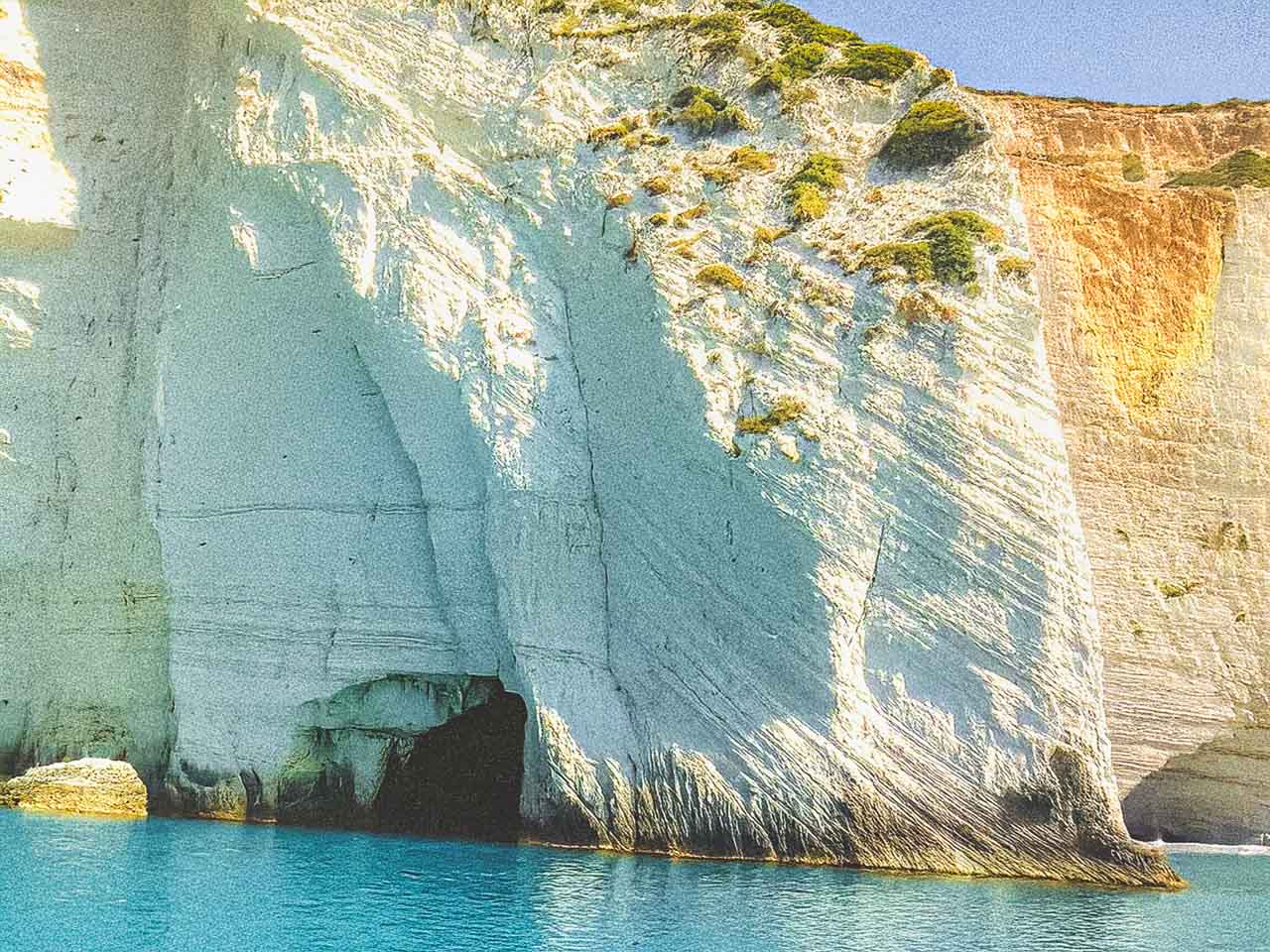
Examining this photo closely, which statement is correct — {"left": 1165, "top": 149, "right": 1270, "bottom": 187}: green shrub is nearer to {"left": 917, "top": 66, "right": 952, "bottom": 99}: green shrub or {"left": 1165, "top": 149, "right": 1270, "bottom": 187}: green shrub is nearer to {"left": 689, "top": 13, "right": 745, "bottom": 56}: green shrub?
{"left": 917, "top": 66, "right": 952, "bottom": 99}: green shrub

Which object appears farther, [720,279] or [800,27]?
[800,27]

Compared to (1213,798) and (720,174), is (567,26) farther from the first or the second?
(1213,798)

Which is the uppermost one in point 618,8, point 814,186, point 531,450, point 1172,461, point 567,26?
point 618,8

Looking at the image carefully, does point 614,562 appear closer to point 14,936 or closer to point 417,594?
point 417,594

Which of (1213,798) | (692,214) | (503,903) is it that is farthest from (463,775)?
(1213,798)

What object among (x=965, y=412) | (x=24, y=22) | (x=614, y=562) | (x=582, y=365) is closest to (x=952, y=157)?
(x=965, y=412)

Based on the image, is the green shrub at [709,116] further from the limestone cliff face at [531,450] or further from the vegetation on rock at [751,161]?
the vegetation on rock at [751,161]
